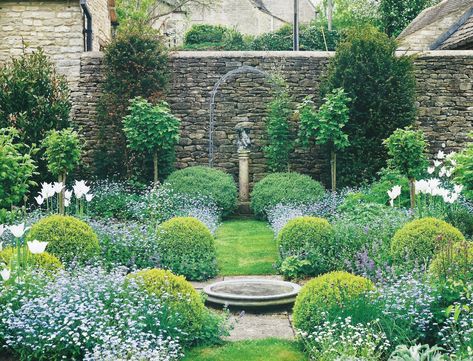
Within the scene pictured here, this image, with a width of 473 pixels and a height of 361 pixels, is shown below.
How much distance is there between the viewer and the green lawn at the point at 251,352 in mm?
5309

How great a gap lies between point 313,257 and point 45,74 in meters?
6.70

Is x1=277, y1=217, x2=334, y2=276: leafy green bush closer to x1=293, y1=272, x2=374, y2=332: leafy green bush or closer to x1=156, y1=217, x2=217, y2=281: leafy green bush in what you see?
x1=156, y1=217, x2=217, y2=281: leafy green bush

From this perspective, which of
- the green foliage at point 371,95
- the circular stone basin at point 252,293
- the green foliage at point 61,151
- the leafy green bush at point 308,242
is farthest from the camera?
the green foliage at point 371,95

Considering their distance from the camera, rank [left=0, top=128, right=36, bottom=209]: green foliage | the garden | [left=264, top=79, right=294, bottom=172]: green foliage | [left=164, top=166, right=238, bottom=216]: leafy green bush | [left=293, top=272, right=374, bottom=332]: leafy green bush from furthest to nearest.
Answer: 1. [left=264, top=79, right=294, bottom=172]: green foliage
2. [left=164, top=166, right=238, bottom=216]: leafy green bush
3. [left=0, top=128, right=36, bottom=209]: green foliage
4. [left=293, top=272, right=374, bottom=332]: leafy green bush
5. the garden

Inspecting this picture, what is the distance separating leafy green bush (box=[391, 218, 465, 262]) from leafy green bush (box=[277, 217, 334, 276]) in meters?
1.05

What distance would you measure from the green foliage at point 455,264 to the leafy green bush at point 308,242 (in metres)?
2.35

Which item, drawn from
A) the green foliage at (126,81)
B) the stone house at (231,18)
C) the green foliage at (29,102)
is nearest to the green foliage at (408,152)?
the green foliage at (126,81)

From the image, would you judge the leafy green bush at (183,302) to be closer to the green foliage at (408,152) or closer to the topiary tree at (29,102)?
the green foliage at (408,152)

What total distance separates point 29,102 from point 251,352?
26.5 feet

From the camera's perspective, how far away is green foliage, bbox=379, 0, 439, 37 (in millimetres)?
27000

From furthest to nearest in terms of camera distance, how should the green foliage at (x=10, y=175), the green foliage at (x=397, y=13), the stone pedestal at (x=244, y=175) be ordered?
the green foliage at (x=397, y=13) < the stone pedestal at (x=244, y=175) < the green foliage at (x=10, y=175)

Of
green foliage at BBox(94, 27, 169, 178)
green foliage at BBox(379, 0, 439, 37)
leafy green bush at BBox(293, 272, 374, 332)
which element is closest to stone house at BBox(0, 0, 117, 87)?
green foliage at BBox(94, 27, 169, 178)

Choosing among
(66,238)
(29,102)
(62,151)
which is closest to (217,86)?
(29,102)

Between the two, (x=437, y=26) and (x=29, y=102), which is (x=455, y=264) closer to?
(x=29, y=102)
